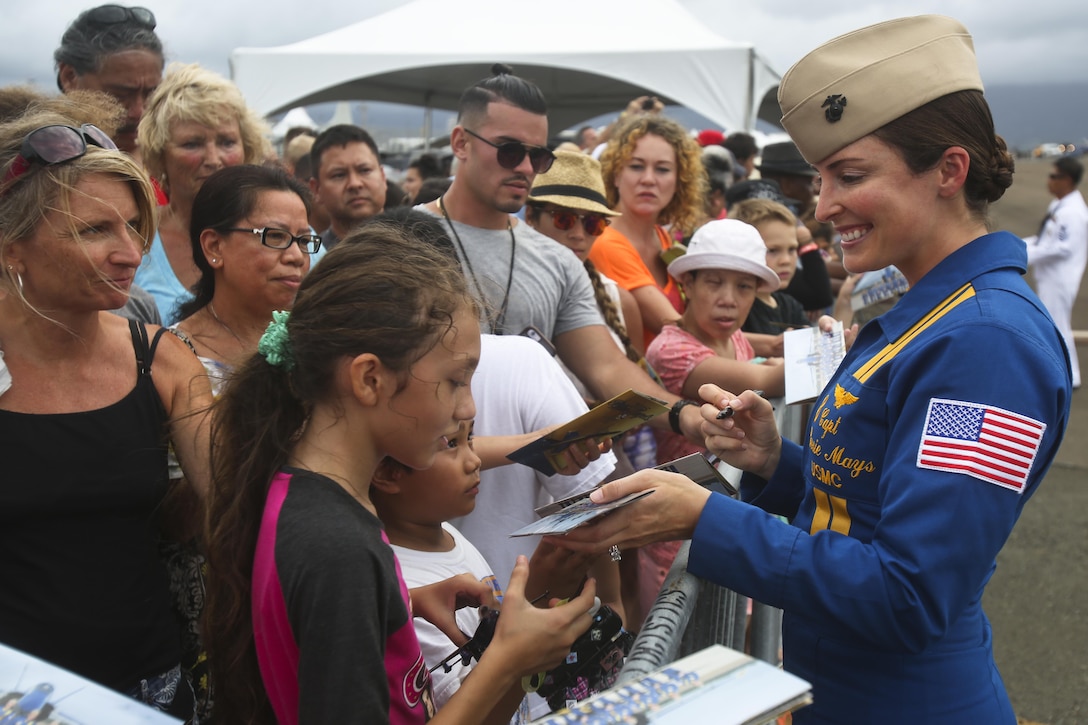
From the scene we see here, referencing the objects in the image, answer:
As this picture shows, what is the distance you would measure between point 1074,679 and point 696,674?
4.29 meters

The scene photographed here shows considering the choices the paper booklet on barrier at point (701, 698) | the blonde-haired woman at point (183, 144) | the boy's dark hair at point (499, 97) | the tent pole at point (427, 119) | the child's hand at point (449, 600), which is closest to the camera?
the paper booklet on barrier at point (701, 698)

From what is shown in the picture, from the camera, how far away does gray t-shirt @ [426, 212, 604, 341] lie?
3.21m

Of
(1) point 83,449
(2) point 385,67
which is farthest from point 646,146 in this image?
(2) point 385,67

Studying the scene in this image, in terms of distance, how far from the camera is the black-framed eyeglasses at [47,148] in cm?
202

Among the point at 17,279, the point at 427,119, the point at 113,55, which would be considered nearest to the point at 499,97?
the point at 113,55

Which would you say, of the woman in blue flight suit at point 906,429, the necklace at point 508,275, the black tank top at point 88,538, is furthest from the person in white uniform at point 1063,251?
the black tank top at point 88,538

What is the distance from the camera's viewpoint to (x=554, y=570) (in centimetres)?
200

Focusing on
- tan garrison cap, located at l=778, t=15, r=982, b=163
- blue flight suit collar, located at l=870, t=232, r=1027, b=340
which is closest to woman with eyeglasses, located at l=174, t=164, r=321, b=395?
tan garrison cap, located at l=778, t=15, r=982, b=163

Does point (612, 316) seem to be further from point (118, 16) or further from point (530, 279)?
point (118, 16)

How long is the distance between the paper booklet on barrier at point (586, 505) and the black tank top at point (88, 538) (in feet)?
2.97

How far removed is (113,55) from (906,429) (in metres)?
3.55

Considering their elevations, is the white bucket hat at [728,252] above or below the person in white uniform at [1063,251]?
above

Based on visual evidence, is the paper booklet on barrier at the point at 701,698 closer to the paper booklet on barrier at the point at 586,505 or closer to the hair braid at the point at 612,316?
the paper booklet on barrier at the point at 586,505

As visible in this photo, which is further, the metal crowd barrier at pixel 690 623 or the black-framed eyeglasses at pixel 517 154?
the black-framed eyeglasses at pixel 517 154
